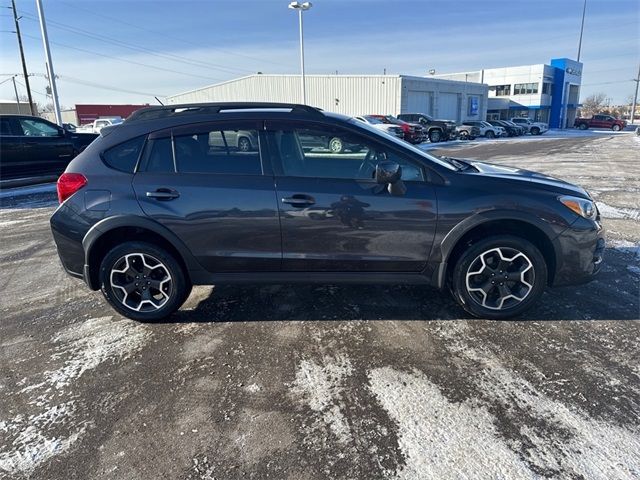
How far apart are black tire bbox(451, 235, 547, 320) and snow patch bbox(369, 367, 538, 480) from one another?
3.21 ft

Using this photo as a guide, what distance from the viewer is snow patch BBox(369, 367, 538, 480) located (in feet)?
7.13

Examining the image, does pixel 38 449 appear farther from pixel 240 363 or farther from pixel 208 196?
pixel 208 196

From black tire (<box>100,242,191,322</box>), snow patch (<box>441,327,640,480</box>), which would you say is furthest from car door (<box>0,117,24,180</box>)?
snow patch (<box>441,327,640,480</box>)

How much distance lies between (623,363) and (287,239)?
8.58 feet

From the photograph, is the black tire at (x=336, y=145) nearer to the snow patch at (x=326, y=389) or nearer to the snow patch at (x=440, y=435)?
the snow patch at (x=326, y=389)

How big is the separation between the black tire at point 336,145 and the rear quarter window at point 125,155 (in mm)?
1569

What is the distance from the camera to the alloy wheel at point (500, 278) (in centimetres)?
357

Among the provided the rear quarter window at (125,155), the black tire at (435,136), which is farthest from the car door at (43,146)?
the black tire at (435,136)

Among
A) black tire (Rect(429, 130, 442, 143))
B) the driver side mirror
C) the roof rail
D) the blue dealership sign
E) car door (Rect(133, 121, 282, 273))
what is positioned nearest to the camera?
the driver side mirror

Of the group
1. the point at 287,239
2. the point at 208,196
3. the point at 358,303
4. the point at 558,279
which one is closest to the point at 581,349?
the point at 558,279

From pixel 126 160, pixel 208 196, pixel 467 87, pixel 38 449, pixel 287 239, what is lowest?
pixel 38 449

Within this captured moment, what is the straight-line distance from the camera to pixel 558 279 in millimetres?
3619

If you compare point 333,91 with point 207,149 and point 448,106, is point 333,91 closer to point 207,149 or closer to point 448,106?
point 448,106

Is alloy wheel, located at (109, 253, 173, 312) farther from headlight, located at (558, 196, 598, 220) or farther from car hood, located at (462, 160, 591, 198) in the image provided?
headlight, located at (558, 196, 598, 220)
